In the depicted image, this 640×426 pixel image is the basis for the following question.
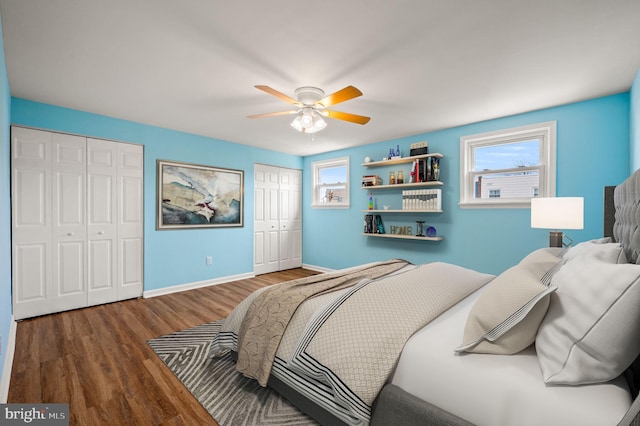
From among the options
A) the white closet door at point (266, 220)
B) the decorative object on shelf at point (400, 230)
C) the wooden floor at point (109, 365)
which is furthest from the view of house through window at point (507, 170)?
the wooden floor at point (109, 365)

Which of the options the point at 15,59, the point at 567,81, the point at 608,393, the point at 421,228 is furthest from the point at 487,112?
the point at 15,59

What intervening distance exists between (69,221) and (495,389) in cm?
441

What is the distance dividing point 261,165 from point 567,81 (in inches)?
173

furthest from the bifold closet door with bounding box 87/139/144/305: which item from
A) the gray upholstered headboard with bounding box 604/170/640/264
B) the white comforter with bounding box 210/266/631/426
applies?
the gray upholstered headboard with bounding box 604/170/640/264

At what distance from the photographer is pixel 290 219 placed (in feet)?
19.6

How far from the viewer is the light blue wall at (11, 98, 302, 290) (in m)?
3.40

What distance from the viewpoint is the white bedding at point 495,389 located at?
0.89 metres

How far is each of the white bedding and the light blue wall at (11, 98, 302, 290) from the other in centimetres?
391

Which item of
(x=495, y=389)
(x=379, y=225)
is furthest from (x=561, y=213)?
(x=379, y=225)

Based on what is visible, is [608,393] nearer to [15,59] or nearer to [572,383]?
[572,383]

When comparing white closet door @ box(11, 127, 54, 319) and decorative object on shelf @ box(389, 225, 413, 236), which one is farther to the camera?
decorative object on shelf @ box(389, 225, 413, 236)

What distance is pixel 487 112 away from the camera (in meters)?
3.40

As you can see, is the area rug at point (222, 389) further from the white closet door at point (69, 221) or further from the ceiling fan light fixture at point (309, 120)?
the ceiling fan light fixture at point (309, 120)

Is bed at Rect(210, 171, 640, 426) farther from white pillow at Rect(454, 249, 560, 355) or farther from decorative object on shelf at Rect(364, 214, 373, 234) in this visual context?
decorative object on shelf at Rect(364, 214, 373, 234)
